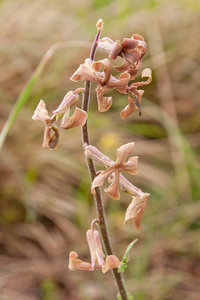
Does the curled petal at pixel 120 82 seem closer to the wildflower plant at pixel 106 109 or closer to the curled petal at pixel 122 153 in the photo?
the wildflower plant at pixel 106 109

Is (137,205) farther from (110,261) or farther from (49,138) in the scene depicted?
(49,138)

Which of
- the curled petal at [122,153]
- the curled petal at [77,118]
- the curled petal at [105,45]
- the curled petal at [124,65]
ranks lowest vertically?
the curled petal at [122,153]

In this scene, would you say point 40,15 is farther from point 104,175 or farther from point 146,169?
point 104,175

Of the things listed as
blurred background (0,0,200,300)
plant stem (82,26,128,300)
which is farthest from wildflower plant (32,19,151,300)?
blurred background (0,0,200,300)

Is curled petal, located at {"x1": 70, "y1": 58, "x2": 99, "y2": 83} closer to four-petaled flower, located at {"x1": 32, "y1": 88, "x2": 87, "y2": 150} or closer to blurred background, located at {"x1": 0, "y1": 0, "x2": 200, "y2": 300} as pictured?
four-petaled flower, located at {"x1": 32, "y1": 88, "x2": 87, "y2": 150}

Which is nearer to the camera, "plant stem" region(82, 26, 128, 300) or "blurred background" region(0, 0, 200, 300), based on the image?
"plant stem" region(82, 26, 128, 300)

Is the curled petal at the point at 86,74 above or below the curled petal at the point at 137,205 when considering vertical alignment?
above

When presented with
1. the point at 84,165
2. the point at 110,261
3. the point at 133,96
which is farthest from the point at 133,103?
the point at 84,165

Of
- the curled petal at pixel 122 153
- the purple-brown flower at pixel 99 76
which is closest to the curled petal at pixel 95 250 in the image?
the curled petal at pixel 122 153
